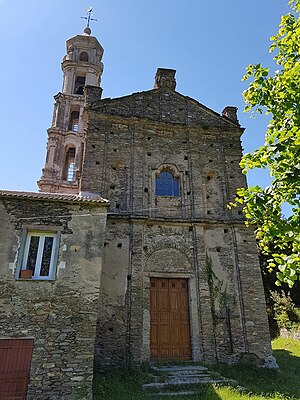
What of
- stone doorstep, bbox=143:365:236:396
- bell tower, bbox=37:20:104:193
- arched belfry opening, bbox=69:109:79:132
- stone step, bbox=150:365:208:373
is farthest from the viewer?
arched belfry opening, bbox=69:109:79:132

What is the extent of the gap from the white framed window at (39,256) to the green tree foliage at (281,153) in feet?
19.1

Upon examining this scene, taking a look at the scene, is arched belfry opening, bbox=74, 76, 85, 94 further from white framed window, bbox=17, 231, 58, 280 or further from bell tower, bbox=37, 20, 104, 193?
white framed window, bbox=17, 231, 58, 280

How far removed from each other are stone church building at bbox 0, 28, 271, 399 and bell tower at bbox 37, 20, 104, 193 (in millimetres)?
10899

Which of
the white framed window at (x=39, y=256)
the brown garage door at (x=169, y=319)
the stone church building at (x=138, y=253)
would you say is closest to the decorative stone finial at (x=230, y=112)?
the stone church building at (x=138, y=253)

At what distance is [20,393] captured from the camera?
25.1ft

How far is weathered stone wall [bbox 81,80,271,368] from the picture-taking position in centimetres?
1143

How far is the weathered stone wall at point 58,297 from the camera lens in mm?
7969

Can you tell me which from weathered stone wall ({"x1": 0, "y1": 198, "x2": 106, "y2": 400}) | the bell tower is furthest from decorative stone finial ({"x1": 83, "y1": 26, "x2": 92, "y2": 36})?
weathered stone wall ({"x1": 0, "y1": 198, "x2": 106, "y2": 400})

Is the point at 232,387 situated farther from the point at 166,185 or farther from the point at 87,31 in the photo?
the point at 87,31

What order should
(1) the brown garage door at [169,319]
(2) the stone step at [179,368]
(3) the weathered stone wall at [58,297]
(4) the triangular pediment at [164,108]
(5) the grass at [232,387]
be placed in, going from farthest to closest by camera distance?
(4) the triangular pediment at [164,108] → (1) the brown garage door at [169,319] → (2) the stone step at [179,368] → (5) the grass at [232,387] → (3) the weathered stone wall at [58,297]

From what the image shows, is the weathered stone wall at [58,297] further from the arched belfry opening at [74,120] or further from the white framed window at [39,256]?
the arched belfry opening at [74,120]

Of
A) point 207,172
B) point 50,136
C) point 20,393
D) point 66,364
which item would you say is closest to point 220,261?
point 207,172

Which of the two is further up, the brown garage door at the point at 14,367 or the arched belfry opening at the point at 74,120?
the arched belfry opening at the point at 74,120

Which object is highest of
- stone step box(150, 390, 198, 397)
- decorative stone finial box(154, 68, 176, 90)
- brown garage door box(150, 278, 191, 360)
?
decorative stone finial box(154, 68, 176, 90)
